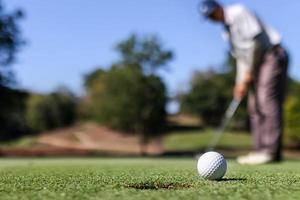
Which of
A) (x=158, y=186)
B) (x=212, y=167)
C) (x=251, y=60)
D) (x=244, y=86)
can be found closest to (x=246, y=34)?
(x=251, y=60)

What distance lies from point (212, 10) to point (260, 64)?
45.8 inches

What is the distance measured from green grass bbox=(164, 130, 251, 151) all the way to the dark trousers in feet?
138

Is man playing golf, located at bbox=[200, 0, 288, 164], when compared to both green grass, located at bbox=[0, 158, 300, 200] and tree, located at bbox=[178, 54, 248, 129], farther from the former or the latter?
tree, located at bbox=[178, 54, 248, 129]

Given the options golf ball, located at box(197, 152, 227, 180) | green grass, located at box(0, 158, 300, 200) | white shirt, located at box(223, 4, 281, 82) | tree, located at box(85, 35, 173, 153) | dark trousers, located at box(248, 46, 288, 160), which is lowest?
green grass, located at box(0, 158, 300, 200)

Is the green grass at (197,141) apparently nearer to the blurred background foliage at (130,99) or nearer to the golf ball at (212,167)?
the blurred background foliage at (130,99)

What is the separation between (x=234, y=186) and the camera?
429 centimetres

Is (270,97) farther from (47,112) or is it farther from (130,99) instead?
(47,112)

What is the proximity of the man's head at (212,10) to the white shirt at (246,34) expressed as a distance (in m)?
0.09

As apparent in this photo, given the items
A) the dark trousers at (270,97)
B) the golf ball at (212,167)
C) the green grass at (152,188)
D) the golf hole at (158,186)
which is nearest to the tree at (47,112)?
the dark trousers at (270,97)

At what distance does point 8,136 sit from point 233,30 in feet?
202

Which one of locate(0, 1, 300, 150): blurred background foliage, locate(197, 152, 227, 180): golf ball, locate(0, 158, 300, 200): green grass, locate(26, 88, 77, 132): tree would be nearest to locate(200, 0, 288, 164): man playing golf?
locate(0, 158, 300, 200): green grass

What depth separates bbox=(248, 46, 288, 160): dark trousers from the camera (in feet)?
27.9

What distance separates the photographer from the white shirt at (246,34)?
8.34 m

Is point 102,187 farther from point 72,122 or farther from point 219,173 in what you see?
point 72,122
